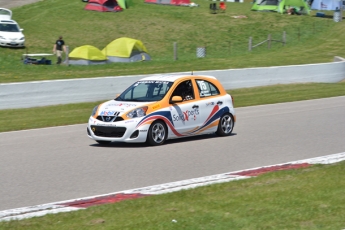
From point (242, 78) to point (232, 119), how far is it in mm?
12288

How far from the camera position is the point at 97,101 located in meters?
22.0

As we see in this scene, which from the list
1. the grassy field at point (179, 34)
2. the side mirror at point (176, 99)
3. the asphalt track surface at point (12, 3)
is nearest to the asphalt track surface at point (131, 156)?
the side mirror at point (176, 99)

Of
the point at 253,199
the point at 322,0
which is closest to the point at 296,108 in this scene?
the point at 253,199

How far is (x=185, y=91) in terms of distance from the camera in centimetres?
1380

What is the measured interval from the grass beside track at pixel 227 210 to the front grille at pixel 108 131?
13.4 feet

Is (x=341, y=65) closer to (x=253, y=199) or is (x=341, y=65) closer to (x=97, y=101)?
(x=97, y=101)

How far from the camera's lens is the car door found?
13.3 meters

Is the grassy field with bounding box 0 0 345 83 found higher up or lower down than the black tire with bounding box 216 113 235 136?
lower down

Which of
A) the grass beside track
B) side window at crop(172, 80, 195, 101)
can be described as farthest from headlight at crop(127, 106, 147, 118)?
the grass beside track

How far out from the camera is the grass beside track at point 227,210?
6.59 metres

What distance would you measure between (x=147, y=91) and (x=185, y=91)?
33.6 inches

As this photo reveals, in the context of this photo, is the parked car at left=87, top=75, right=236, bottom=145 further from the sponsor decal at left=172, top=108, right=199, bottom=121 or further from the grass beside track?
the grass beside track

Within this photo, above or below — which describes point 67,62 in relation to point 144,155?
below

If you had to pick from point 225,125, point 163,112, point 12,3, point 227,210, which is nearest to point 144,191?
point 227,210
